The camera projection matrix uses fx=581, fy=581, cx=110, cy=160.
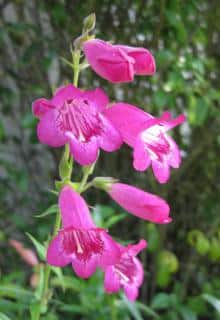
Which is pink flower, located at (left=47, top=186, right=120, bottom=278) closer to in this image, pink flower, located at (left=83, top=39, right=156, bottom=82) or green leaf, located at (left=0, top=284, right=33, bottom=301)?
pink flower, located at (left=83, top=39, right=156, bottom=82)

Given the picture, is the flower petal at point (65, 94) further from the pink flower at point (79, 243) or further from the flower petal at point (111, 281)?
the flower petal at point (111, 281)

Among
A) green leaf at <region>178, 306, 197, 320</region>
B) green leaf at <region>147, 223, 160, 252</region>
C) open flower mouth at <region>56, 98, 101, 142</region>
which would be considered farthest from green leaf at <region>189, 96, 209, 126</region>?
open flower mouth at <region>56, 98, 101, 142</region>

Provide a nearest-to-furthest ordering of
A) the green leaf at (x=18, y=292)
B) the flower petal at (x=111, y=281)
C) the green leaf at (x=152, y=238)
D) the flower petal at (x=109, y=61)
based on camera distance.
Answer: the flower petal at (x=109, y=61)
the flower petal at (x=111, y=281)
the green leaf at (x=18, y=292)
the green leaf at (x=152, y=238)

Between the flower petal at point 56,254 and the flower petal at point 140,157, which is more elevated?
the flower petal at point 140,157

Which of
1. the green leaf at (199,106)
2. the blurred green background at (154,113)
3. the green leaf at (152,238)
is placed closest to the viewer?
the green leaf at (199,106)

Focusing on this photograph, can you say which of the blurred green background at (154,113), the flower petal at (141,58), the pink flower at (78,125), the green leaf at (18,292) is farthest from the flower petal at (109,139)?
the blurred green background at (154,113)

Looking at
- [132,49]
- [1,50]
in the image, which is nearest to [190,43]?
[1,50]

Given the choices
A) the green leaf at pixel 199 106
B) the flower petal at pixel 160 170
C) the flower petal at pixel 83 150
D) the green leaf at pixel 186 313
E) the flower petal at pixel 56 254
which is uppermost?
the flower petal at pixel 83 150

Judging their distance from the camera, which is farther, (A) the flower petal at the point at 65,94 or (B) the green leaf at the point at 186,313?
(B) the green leaf at the point at 186,313
